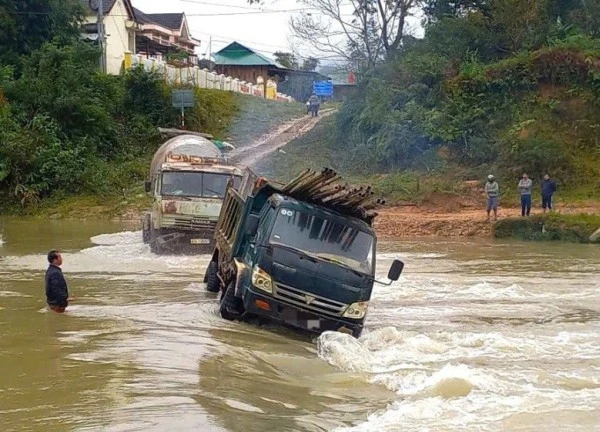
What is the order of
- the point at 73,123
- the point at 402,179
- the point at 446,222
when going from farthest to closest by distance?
the point at 73,123
the point at 402,179
the point at 446,222

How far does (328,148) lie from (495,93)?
849cm

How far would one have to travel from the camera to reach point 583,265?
20750mm

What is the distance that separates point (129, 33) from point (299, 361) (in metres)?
46.1

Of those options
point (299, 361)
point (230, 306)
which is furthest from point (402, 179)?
point (299, 361)

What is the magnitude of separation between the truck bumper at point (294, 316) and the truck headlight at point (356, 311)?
0.09m

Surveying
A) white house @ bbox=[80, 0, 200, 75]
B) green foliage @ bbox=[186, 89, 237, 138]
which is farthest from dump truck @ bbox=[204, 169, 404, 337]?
white house @ bbox=[80, 0, 200, 75]

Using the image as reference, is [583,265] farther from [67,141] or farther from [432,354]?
[67,141]

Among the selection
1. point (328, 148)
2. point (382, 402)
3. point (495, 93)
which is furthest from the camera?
point (328, 148)

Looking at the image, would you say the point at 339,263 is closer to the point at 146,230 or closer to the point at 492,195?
the point at 146,230

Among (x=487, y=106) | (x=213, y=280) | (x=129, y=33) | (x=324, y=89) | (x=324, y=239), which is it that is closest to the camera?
(x=324, y=239)

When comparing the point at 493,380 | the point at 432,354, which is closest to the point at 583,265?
the point at 432,354

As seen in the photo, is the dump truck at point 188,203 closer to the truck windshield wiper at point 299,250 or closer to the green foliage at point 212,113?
the truck windshield wiper at point 299,250

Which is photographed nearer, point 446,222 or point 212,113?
point 446,222

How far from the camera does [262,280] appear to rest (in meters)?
11.8
